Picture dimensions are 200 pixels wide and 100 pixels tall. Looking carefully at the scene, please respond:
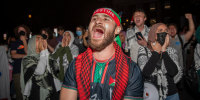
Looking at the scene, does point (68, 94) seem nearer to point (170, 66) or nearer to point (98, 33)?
point (98, 33)

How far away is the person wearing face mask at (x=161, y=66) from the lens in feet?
7.68

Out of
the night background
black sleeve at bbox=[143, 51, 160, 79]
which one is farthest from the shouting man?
the night background

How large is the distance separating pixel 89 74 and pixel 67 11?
18.2m

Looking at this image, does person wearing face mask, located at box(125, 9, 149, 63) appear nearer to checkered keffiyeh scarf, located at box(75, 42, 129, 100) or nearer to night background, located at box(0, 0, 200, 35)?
checkered keffiyeh scarf, located at box(75, 42, 129, 100)

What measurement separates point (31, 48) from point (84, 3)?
17.0 m

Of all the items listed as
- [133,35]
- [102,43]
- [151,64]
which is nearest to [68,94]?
[102,43]

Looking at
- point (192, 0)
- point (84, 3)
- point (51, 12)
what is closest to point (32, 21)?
point (51, 12)

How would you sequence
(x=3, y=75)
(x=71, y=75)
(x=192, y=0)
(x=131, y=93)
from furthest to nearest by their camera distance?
1. (x=192, y=0)
2. (x=3, y=75)
3. (x=71, y=75)
4. (x=131, y=93)

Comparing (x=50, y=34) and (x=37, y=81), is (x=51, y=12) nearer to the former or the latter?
(x=50, y=34)

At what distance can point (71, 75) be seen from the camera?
1678mm

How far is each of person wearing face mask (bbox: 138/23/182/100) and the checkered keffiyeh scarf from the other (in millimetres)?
844

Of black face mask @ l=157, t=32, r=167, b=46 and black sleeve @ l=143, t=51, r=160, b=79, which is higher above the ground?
black face mask @ l=157, t=32, r=167, b=46

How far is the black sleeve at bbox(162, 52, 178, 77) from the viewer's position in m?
2.34

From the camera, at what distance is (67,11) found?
18594 mm
